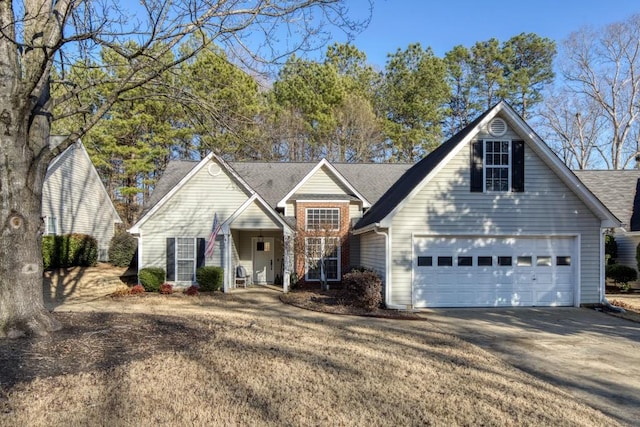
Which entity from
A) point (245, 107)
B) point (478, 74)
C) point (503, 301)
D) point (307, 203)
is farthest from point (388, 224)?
point (478, 74)

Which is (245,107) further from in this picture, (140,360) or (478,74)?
(478,74)

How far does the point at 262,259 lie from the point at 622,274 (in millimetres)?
15153

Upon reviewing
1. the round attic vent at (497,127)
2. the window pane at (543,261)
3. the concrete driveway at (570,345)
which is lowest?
the concrete driveway at (570,345)

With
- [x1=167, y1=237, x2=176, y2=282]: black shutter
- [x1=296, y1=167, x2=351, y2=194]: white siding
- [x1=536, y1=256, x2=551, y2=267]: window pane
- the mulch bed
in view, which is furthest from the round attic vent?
[x1=167, y1=237, x2=176, y2=282]: black shutter

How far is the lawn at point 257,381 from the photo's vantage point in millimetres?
4387

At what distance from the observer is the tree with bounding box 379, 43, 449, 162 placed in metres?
31.7

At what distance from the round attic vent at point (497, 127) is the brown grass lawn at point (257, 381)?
717cm

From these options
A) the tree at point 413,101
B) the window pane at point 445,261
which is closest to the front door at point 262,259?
the window pane at point 445,261

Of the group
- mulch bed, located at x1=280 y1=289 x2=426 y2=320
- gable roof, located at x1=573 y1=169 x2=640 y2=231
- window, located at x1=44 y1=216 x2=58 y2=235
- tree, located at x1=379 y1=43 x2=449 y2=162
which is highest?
tree, located at x1=379 y1=43 x2=449 y2=162

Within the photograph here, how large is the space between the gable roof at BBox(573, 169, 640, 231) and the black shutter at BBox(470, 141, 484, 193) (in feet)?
31.1

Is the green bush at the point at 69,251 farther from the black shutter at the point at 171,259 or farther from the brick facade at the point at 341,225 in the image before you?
the brick facade at the point at 341,225

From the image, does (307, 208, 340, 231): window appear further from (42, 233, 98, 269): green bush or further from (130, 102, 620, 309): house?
(42, 233, 98, 269): green bush

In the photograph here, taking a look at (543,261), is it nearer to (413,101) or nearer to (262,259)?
(262,259)

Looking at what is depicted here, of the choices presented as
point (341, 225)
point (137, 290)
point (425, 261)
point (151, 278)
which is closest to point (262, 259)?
point (341, 225)
